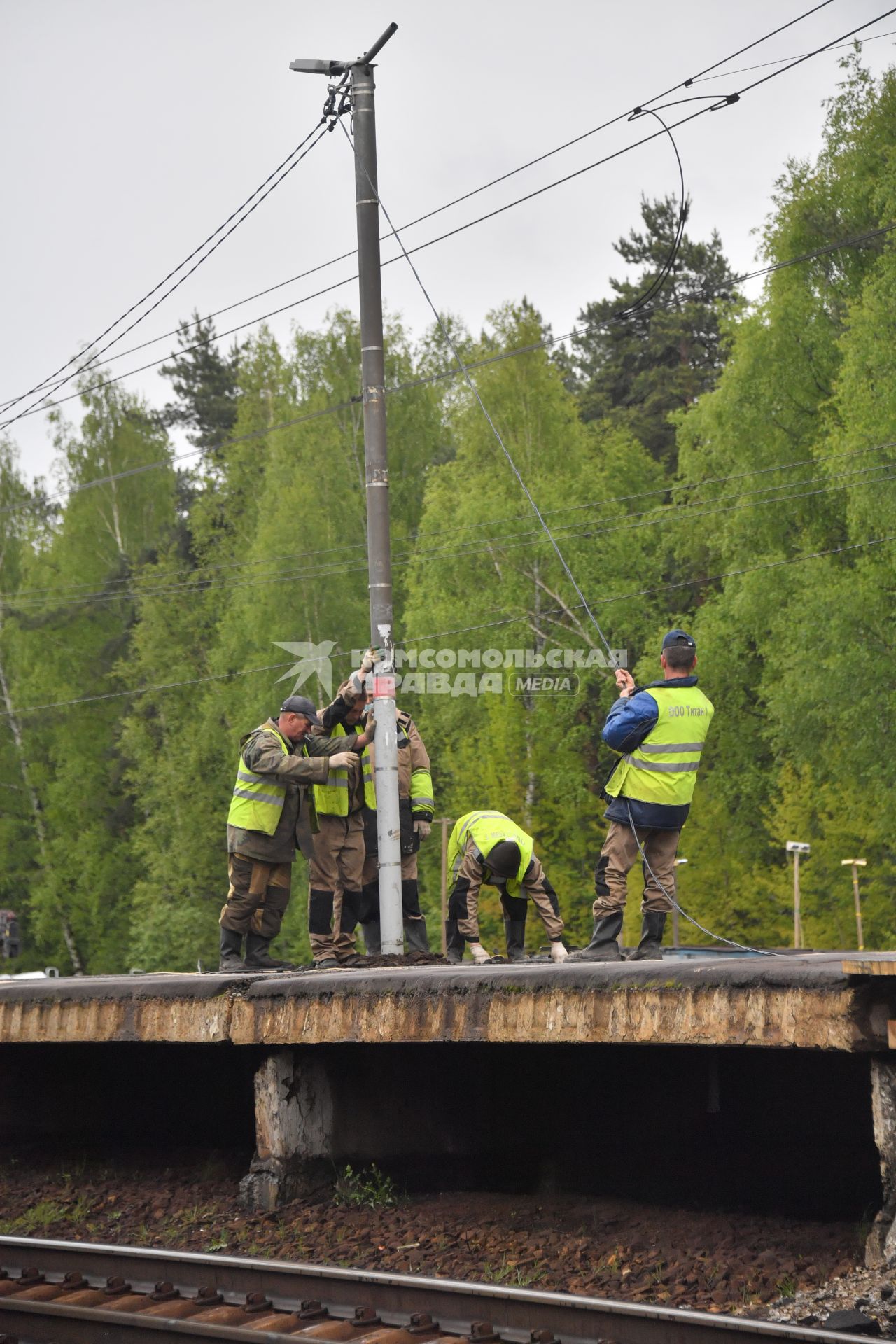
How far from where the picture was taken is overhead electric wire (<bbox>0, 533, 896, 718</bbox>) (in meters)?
29.1

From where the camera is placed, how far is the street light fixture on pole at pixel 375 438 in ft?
37.4

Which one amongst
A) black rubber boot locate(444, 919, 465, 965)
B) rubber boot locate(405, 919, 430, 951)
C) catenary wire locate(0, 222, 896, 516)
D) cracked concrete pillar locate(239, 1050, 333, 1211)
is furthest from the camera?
catenary wire locate(0, 222, 896, 516)

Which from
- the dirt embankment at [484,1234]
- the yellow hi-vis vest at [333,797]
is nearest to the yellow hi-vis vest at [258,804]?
the yellow hi-vis vest at [333,797]

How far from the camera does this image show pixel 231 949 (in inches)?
398

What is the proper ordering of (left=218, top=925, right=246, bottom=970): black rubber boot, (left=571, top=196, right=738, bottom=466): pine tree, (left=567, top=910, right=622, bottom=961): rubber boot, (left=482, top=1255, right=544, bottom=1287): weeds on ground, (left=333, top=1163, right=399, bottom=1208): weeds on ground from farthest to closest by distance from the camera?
1. (left=571, top=196, right=738, bottom=466): pine tree
2. (left=218, top=925, right=246, bottom=970): black rubber boot
3. (left=567, top=910, right=622, bottom=961): rubber boot
4. (left=333, top=1163, right=399, bottom=1208): weeds on ground
5. (left=482, top=1255, right=544, bottom=1287): weeds on ground

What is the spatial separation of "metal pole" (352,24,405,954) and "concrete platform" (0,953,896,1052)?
2012mm

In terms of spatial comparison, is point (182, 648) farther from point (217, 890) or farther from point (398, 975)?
point (398, 975)

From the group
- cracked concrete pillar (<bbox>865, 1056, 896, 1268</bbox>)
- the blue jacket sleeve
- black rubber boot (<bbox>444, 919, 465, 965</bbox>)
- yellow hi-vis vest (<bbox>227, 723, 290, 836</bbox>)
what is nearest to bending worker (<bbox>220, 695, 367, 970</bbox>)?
yellow hi-vis vest (<bbox>227, 723, 290, 836</bbox>)

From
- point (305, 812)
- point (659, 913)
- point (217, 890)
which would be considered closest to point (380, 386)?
point (305, 812)

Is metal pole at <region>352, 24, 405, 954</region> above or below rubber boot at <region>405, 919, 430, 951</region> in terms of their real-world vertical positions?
above

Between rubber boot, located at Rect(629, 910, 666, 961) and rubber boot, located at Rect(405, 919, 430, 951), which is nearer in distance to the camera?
rubber boot, located at Rect(629, 910, 666, 961)

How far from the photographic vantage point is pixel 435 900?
121 feet

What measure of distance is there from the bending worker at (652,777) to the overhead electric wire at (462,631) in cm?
1887

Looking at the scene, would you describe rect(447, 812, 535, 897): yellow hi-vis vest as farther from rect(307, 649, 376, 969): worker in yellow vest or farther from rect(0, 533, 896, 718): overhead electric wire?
rect(0, 533, 896, 718): overhead electric wire
